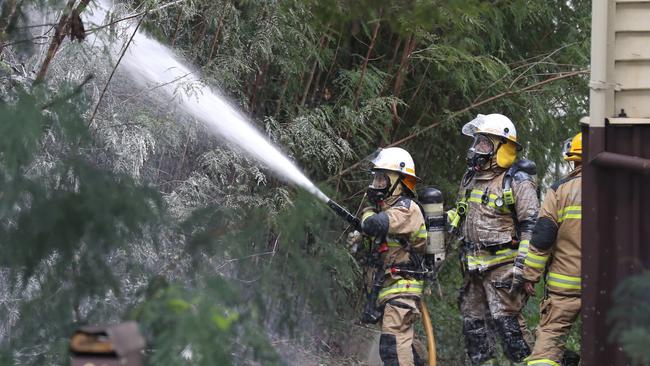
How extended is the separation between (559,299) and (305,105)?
3032 mm

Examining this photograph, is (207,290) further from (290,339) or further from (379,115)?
(379,115)

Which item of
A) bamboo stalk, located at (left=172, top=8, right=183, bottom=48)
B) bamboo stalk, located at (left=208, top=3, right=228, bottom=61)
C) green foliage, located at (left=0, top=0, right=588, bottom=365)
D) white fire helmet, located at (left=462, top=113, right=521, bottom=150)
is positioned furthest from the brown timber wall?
bamboo stalk, located at (left=172, top=8, right=183, bottom=48)

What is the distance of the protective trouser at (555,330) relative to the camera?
6105 millimetres

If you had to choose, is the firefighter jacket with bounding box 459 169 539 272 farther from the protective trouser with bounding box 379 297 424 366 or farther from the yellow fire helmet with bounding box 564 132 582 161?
the protective trouser with bounding box 379 297 424 366

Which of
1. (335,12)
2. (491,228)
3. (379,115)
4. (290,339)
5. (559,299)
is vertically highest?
(379,115)

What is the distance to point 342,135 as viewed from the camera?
328 inches

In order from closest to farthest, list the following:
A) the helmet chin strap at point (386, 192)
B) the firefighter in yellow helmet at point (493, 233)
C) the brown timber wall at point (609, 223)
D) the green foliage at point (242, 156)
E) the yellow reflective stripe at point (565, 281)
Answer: the green foliage at point (242, 156), the brown timber wall at point (609, 223), the yellow reflective stripe at point (565, 281), the firefighter in yellow helmet at point (493, 233), the helmet chin strap at point (386, 192)

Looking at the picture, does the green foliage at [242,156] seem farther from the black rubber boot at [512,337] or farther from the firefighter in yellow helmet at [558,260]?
the firefighter in yellow helmet at [558,260]

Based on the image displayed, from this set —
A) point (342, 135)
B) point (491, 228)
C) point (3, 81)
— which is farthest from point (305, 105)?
point (3, 81)

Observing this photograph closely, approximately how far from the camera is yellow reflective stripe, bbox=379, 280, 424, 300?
6.93 meters

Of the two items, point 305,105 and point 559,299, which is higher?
point 305,105

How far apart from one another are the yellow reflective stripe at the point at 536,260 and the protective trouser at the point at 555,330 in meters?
0.22

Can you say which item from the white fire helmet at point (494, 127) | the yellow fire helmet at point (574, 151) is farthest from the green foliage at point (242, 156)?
the yellow fire helmet at point (574, 151)

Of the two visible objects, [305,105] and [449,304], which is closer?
[305,105]
